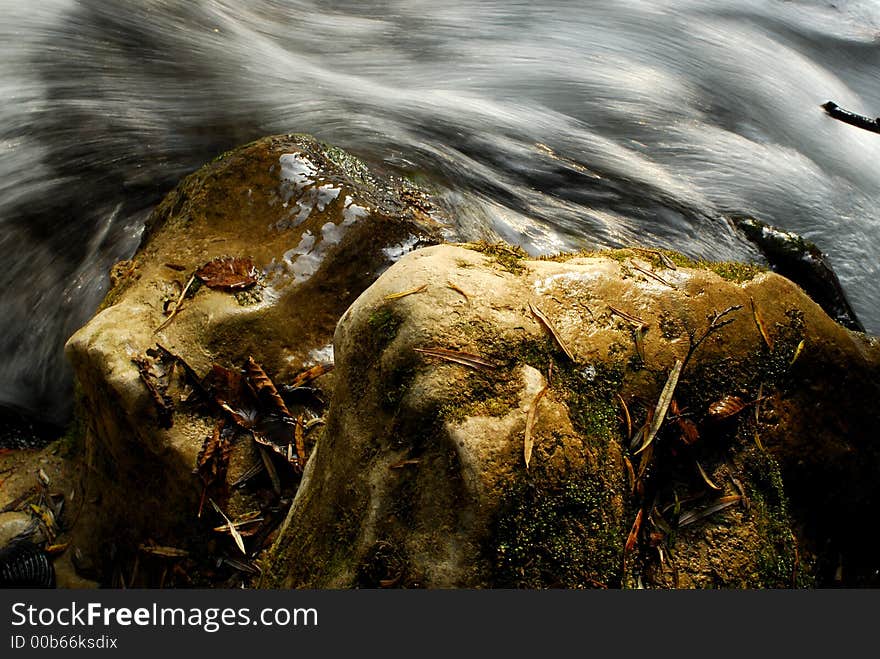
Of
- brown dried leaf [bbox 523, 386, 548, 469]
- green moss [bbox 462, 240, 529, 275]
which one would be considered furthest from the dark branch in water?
brown dried leaf [bbox 523, 386, 548, 469]

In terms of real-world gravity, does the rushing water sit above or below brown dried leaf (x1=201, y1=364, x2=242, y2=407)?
below

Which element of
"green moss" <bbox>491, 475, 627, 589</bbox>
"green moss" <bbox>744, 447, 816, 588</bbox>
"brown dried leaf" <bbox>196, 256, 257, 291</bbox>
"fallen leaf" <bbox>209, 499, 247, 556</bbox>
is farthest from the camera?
"brown dried leaf" <bbox>196, 256, 257, 291</bbox>

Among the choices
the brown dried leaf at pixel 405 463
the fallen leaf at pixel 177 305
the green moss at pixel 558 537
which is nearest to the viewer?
the green moss at pixel 558 537

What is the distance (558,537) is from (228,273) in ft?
6.54

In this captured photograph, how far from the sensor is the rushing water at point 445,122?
15.4 ft

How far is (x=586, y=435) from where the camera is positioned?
209 cm

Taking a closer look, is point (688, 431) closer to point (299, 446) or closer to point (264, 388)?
point (299, 446)

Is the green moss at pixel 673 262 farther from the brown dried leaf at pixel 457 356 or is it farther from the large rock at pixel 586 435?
the brown dried leaf at pixel 457 356

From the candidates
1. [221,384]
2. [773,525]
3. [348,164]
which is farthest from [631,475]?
[348,164]

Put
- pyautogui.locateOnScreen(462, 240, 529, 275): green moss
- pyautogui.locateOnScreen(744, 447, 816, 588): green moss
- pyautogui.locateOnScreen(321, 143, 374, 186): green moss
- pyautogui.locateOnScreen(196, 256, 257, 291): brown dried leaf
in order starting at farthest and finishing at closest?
pyautogui.locateOnScreen(321, 143, 374, 186): green moss → pyautogui.locateOnScreen(196, 256, 257, 291): brown dried leaf → pyautogui.locateOnScreen(462, 240, 529, 275): green moss → pyautogui.locateOnScreen(744, 447, 816, 588): green moss

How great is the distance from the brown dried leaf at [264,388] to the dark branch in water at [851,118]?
24.1 feet

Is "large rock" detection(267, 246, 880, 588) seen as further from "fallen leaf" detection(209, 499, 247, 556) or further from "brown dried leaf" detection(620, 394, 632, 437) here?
"fallen leaf" detection(209, 499, 247, 556)

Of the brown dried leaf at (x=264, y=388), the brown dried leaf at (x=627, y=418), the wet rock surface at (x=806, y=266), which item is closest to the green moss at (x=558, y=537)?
the brown dried leaf at (x=627, y=418)

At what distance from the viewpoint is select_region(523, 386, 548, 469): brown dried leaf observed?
196 cm
